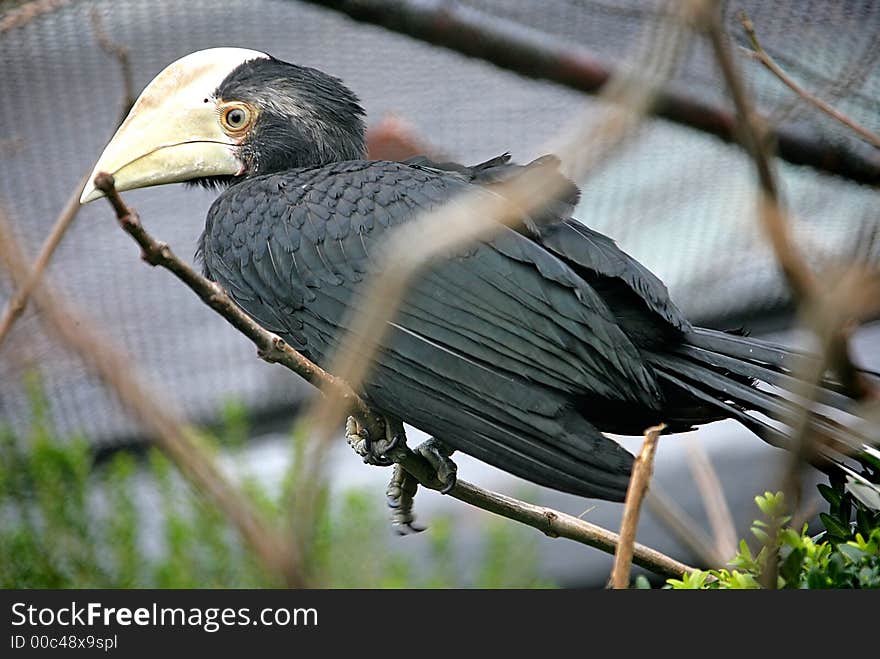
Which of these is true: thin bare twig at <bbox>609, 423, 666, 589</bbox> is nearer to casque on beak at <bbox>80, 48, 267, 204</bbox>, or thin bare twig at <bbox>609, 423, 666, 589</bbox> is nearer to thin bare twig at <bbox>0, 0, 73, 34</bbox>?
casque on beak at <bbox>80, 48, 267, 204</bbox>

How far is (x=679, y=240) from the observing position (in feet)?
10.6

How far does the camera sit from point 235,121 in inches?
90.5

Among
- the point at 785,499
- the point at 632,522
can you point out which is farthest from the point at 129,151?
the point at 785,499

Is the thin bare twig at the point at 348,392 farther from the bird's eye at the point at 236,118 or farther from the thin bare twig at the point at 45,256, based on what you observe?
the bird's eye at the point at 236,118

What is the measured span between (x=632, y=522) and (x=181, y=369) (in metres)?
2.74

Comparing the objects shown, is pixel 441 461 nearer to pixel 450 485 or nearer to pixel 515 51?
pixel 450 485

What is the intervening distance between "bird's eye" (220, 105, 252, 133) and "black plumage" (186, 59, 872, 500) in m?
Result: 0.29

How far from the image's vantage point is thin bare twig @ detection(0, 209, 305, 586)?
66cm

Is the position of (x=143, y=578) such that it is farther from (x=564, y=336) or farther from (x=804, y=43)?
(x=804, y=43)

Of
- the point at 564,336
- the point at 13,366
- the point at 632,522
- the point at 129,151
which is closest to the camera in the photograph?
the point at 632,522

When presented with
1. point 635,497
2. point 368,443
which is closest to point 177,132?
point 368,443

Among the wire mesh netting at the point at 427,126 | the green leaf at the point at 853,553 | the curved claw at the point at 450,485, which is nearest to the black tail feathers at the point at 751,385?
the green leaf at the point at 853,553

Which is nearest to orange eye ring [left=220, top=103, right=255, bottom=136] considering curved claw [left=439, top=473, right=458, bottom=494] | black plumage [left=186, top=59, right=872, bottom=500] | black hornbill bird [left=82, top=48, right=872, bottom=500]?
black hornbill bird [left=82, top=48, right=872, bottom=500]

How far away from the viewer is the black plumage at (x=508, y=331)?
1.77 meters
